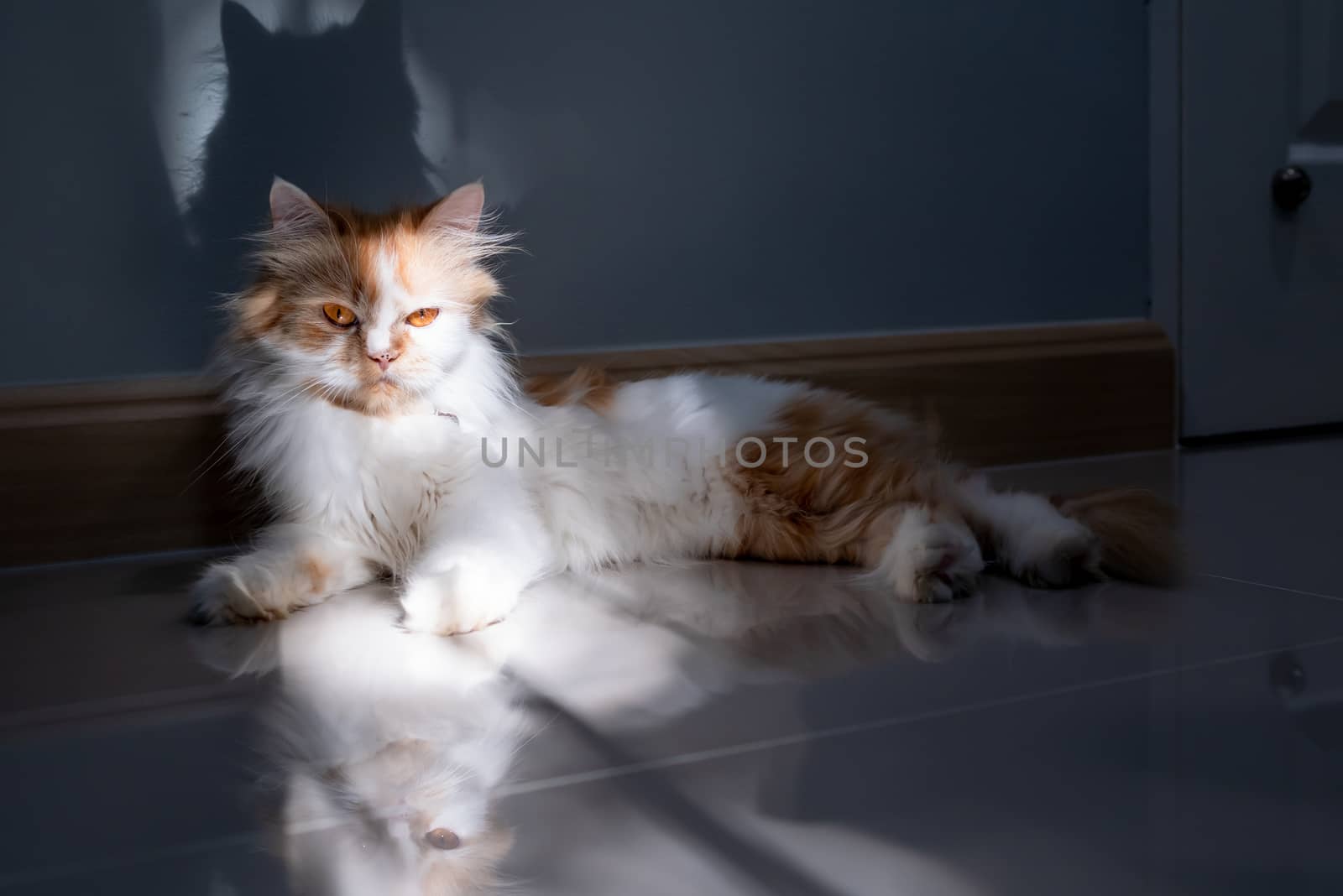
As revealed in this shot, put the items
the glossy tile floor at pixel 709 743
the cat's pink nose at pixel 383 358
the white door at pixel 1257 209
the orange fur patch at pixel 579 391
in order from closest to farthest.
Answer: the glossy tile floor at pixel 709 743 → the cat's pink nose at pixel 383 358 → the orange fur patch at pixel 579 391 → the white door at pixel 1257 209

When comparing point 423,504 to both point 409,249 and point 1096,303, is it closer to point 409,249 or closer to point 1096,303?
point 409,249

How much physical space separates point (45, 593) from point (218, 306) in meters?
0.52

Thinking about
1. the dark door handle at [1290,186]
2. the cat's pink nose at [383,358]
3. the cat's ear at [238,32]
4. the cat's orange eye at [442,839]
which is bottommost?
the cat's orange eye at [442,839]

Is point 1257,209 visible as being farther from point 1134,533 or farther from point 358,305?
point 358,305

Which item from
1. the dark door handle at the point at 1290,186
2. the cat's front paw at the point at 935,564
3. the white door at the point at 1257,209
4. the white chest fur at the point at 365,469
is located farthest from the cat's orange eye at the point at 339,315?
the dark door handle at the point at 1290,186

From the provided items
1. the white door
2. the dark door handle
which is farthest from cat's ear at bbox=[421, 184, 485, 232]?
the dark door handle

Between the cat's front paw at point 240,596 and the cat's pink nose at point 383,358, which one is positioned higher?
the cat's pink nose at point 383,358

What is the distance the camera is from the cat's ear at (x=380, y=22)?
183 centimetres

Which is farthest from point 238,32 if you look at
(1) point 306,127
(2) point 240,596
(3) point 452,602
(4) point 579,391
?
(3) point 452,602

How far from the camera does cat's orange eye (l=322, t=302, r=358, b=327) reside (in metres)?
1.41

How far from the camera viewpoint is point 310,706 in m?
1.03

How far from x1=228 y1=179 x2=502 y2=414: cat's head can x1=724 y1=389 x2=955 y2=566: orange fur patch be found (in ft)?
1.50

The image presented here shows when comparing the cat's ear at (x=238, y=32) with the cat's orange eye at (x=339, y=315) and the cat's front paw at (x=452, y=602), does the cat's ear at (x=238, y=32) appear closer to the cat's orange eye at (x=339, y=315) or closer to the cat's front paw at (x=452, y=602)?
the cat's orange eye at (x=339, y=315)

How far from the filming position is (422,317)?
4.76 feet
